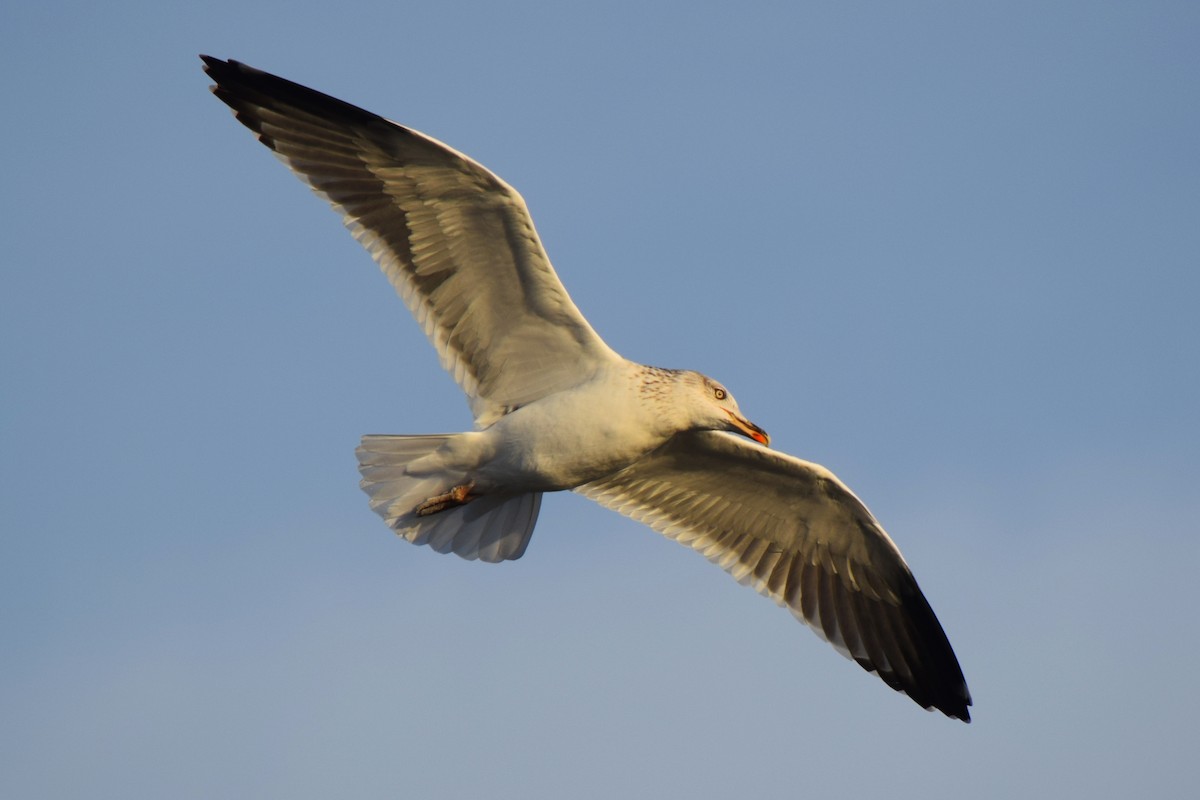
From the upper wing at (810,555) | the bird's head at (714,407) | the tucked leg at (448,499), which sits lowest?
the tucked leg at (448,499)

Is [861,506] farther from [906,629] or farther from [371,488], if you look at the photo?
[371,488]

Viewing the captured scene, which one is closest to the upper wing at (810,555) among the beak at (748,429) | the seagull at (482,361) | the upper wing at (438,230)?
the seagull at (482,361)

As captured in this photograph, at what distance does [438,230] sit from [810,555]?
3777 mm

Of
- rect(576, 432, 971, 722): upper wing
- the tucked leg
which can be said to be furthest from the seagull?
rect(576, 432, 971, 722): upper wing

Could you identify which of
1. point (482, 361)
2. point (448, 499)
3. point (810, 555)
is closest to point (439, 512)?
point (448, 499)

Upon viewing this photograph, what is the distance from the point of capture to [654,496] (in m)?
11.4

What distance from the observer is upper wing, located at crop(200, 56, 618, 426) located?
971cm

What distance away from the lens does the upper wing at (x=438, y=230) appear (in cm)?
971

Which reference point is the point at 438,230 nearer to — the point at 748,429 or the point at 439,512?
the point at 439,512

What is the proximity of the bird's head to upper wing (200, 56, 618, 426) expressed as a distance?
627 millimetres

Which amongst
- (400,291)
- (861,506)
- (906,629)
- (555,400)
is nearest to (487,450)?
(555,400)

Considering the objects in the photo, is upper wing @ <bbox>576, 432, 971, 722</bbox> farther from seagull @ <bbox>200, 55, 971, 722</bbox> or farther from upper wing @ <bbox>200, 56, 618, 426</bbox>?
upper wing @ <bbox>200, 56, 618, 426</bbox>

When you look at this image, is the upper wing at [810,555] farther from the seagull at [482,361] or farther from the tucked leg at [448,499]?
the tucked leg at [448,499]

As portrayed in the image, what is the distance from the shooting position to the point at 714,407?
10.2m
